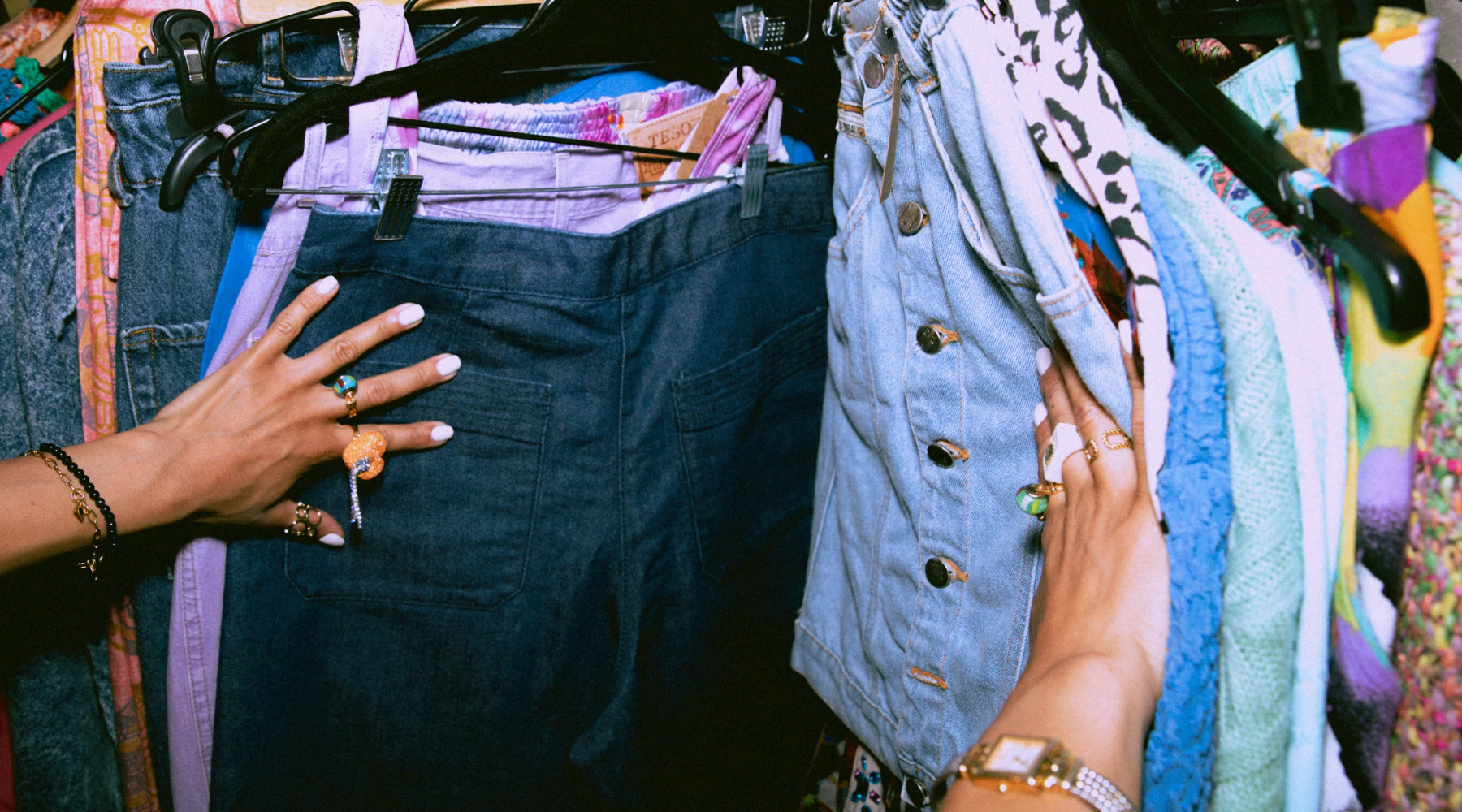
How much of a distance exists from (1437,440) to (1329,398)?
0.05 metres

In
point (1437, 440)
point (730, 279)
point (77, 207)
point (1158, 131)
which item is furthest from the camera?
point (730, 279)

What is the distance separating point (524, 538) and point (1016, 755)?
0.51 meters

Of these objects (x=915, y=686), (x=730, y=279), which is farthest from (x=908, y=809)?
(x=730, y=279)

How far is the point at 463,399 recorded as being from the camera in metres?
0.74

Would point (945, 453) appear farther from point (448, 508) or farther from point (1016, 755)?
point (448, 508)

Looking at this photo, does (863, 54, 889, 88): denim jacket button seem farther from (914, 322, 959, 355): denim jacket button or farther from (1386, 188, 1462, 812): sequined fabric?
(1386, 188, 1462, 812): sequined fabric

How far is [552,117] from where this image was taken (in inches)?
30.0

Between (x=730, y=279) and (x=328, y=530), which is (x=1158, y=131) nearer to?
(x=730, y=279)

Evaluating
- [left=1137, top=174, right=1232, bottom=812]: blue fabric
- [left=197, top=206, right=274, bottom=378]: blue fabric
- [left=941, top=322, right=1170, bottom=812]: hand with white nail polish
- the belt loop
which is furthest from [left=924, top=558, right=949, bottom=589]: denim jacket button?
the belt loop

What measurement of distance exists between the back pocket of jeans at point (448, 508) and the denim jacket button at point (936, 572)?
1.31 feet

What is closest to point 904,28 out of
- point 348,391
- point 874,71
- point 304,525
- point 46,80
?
point 874,71

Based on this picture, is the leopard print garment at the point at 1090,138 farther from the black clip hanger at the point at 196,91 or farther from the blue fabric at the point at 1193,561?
the black clip hanger at the point at 196,91

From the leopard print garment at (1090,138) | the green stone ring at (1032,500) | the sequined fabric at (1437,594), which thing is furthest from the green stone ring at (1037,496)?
the sequined fabric at (1437,594)

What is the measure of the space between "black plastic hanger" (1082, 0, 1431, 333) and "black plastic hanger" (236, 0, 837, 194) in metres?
0.35
